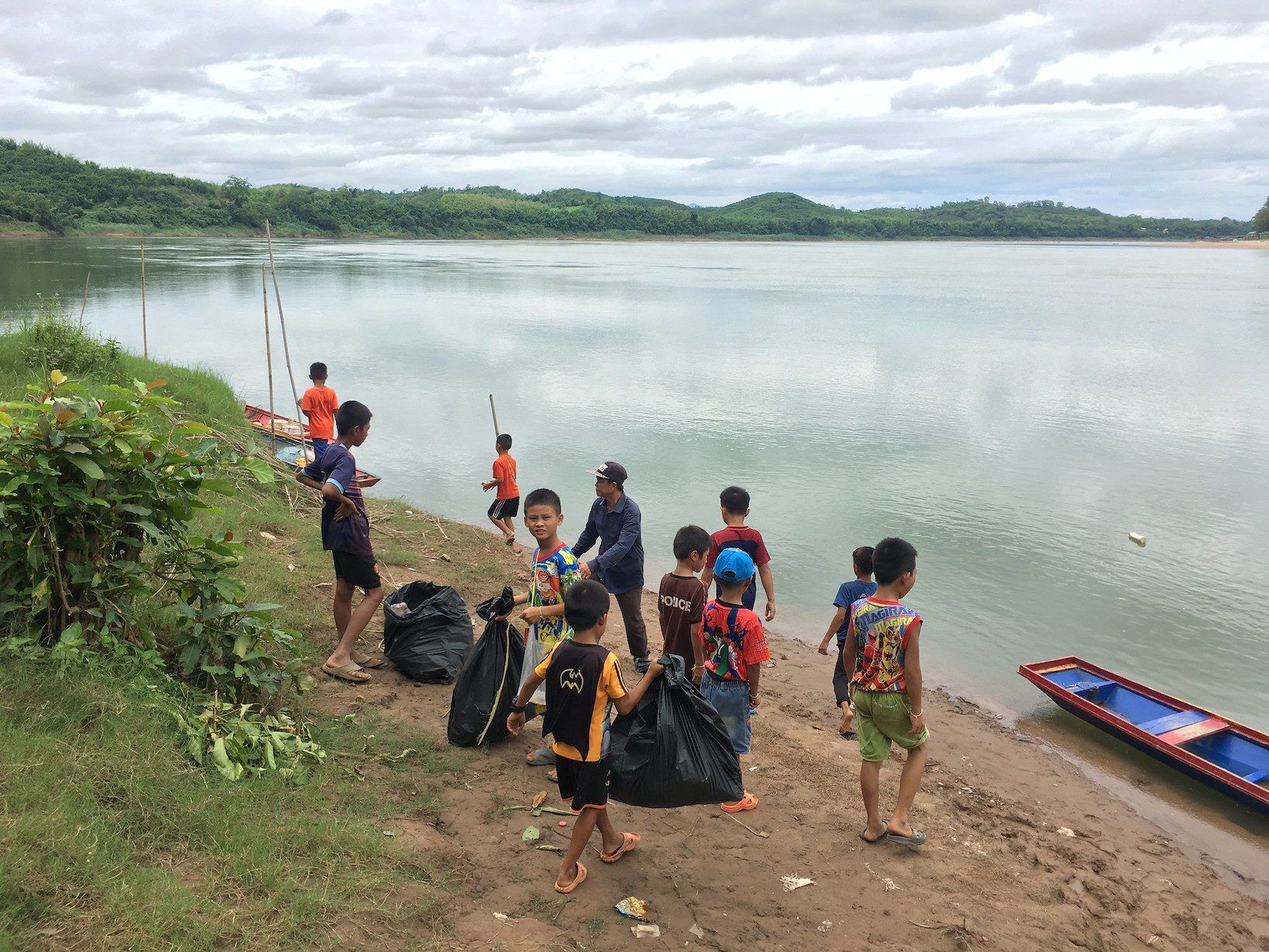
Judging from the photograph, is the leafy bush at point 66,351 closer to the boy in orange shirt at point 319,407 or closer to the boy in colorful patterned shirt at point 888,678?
the boy in orange shirt at point 319,407

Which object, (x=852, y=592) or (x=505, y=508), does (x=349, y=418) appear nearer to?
(x=852, y=592)

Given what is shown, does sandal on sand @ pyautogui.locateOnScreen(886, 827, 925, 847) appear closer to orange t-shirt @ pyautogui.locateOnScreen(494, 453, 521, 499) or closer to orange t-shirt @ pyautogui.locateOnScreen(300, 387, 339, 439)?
orange t-shirt @ pyautogui.locateOnScreen(494, 453, 521, 499)

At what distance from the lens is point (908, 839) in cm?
461

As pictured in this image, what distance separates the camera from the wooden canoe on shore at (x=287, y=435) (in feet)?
36.3

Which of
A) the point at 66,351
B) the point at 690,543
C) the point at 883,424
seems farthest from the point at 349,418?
the point at 883,424

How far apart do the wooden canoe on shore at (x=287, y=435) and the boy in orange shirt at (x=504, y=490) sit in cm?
157

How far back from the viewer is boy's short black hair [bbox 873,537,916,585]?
14.0 feet

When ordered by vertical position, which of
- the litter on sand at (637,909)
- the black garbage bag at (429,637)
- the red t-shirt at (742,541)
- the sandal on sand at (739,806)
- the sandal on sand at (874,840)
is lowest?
the sandal on sand at (874,840)

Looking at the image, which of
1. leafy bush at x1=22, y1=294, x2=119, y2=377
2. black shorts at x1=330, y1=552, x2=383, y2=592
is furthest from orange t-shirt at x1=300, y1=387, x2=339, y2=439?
black shorts at x1=330, y1=552, x2=383, y2=592

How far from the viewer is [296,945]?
3.02m

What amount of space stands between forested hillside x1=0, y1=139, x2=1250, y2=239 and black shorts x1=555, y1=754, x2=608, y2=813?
75472 mm

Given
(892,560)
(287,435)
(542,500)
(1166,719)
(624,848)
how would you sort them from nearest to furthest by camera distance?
1. (624,848)
2. (892,560)
3. (542,500)
4. (1166,719)
5. (287,435)

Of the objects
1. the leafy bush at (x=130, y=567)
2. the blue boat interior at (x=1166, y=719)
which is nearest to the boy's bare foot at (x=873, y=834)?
the leafy bush at (x=130, y=567)

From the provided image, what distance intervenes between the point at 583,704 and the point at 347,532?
2477mm
